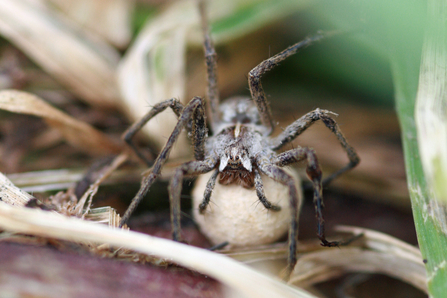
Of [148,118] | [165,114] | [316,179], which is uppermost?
[165,114]

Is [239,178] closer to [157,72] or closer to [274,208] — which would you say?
[274,208]

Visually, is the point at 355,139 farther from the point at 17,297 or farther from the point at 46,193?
the point at 17,297

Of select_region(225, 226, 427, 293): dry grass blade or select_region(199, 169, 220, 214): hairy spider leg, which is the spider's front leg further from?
select_region(199, 169, 220, 214): hairy spider leg


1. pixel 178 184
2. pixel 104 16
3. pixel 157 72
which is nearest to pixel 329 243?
pixel 178 184

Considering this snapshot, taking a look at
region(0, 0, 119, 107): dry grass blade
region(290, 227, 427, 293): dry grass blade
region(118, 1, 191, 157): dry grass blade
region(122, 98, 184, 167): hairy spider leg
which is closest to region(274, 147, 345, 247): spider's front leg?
region(290, 227, 427, 293): dry grass blade

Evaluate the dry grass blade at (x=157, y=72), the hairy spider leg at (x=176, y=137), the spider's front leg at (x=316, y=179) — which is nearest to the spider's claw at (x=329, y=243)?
the spider's front leg at (x=316, y=179)

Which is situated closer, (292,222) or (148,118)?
(292,222)

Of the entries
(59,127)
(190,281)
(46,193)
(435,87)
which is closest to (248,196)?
(190,281)
